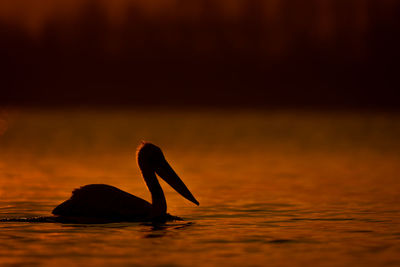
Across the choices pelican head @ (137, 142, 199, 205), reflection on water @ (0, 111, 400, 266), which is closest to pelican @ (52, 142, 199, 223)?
reflection on water @ (0, 111, 400, 266)

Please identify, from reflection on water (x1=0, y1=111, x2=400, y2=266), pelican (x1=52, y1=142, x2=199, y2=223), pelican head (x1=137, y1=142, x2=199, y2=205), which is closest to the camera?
reflection on water (x1=0, y1=111, x2=400, y2=266)

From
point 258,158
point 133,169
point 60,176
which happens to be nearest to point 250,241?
point 60,176

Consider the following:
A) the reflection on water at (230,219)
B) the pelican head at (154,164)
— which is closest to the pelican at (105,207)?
the reflection on water at (230,219)

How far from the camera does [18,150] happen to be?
39438 mm

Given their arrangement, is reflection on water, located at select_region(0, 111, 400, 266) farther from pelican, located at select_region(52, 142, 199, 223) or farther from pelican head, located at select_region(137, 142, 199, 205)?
pelican head, located at select_region(137, 142, 199, 205)

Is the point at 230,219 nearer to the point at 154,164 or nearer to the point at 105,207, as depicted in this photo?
the point at 154,164

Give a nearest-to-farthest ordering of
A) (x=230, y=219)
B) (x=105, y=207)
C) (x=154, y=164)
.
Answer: (x=105, y=207)
(x=230, y=219)
(x=154, y=164)

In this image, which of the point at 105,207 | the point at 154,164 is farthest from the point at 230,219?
the point at 105,207

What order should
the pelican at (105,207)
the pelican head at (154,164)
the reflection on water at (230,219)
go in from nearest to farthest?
1. the reflection on water at (230,219)
2. the pelican at (105,207)
3. the pelican head at (154,164)

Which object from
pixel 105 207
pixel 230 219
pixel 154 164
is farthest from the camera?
pixel 154 164

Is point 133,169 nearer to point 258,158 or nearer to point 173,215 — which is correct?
point 258,158

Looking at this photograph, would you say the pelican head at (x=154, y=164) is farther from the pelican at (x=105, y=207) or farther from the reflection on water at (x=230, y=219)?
the reflection on water at (x=230, y=219)

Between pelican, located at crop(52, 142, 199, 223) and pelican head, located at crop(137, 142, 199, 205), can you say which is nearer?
pelican, located at crop(52, 142, 199, 223)

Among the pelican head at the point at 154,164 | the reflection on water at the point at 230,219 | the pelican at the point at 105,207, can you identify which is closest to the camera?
the reflection on water at the point at 230,219
